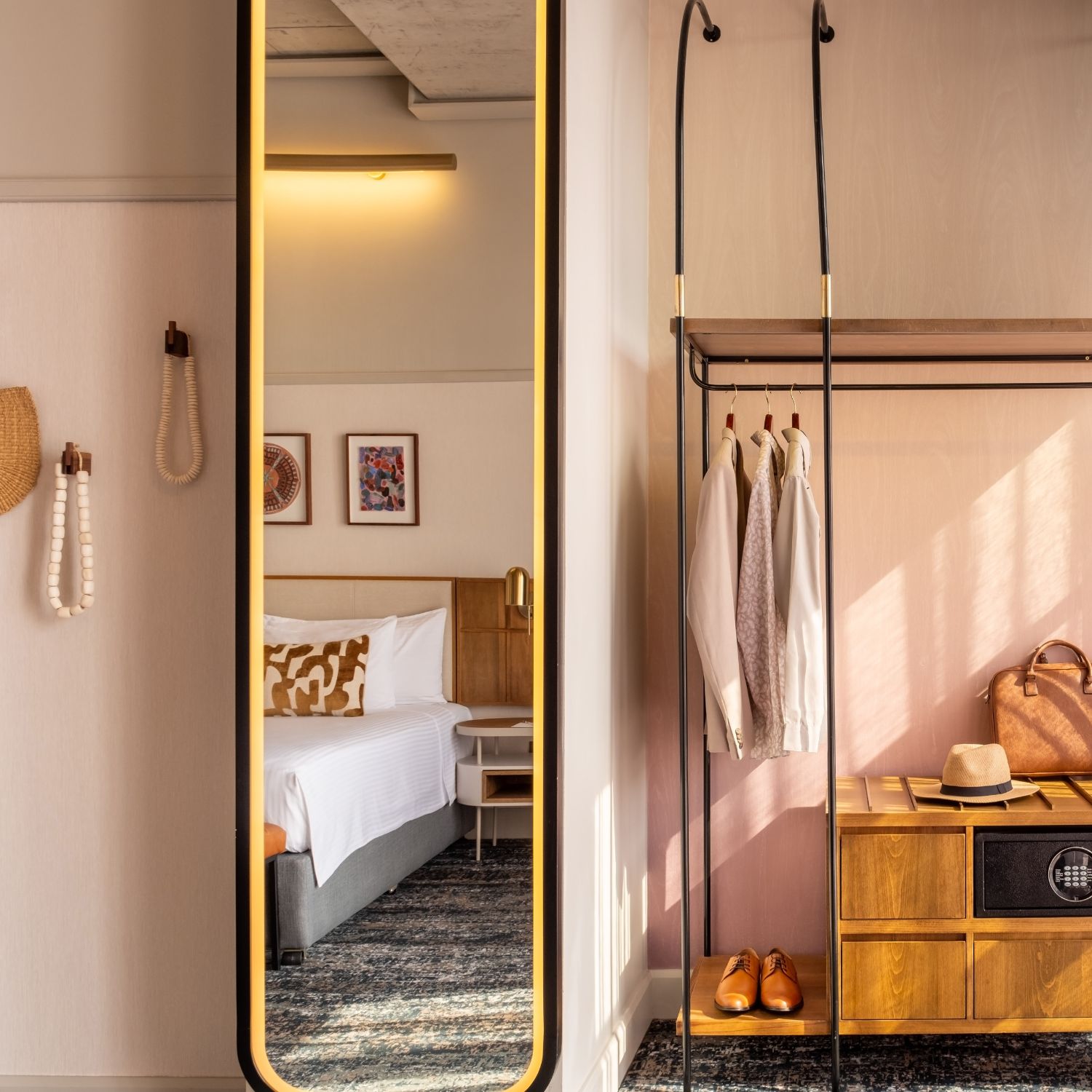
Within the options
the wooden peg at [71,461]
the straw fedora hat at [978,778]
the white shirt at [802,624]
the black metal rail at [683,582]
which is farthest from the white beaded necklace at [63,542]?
the straw fedora hat at [978,778]

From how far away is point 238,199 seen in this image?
2.03 m

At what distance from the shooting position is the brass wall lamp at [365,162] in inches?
77.5

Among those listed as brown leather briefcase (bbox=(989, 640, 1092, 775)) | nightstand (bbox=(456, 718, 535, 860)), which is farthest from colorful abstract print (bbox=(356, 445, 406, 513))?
brown leather briefcase (bbox=(989, 640, 1092, 775))

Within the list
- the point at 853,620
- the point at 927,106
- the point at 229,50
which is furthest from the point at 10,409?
the point at 927,106

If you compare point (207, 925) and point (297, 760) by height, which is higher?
point (297, 760)

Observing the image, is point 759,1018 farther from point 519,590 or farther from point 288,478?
point 288,478

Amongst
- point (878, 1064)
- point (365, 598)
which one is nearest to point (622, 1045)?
point (878, 1064)

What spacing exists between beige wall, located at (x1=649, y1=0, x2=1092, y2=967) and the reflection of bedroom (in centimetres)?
97

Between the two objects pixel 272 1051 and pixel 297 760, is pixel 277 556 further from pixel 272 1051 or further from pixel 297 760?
pixel 272 1051

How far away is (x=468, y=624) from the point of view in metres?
1.98

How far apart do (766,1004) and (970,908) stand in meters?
0.52

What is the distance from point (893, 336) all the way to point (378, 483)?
1.25m

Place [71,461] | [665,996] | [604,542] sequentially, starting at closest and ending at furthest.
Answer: [71,461], [604,542], [665,996]

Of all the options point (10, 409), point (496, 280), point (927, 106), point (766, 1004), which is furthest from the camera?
point (927, 106)
